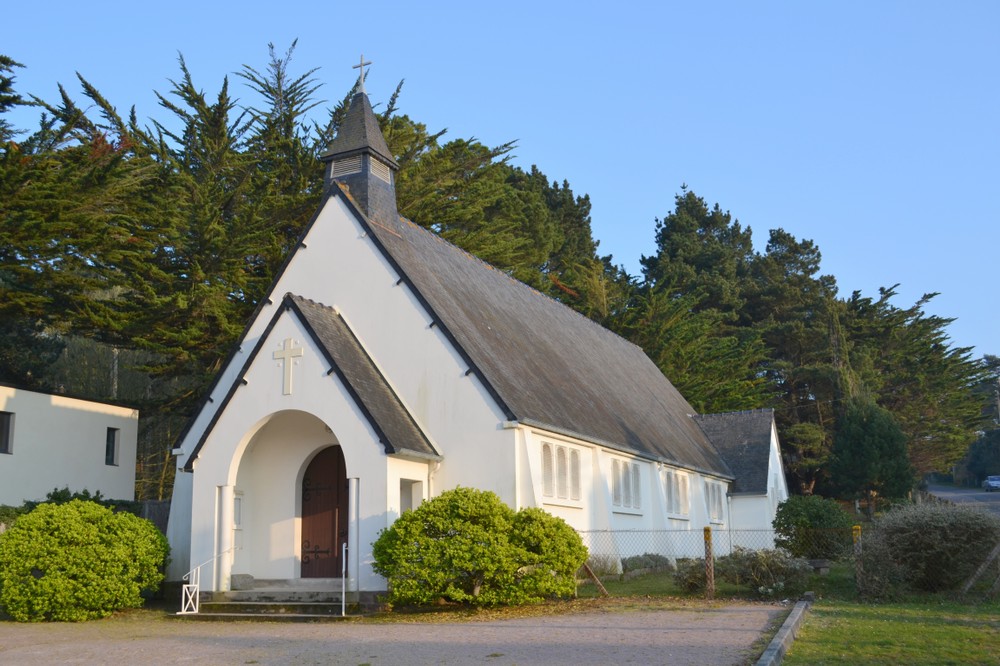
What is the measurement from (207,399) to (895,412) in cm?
4635

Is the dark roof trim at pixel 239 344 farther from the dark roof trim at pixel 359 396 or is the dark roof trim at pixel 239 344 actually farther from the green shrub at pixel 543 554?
the green shrub at pixel 543 554

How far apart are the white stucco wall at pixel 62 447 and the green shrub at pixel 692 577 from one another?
19.0 metres

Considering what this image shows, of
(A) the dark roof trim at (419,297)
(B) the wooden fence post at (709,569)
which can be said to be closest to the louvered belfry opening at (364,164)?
(A) the dark roof trim at (419,297)

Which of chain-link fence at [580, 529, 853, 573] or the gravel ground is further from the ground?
chain-link fence at [580, 529, 853, 573]

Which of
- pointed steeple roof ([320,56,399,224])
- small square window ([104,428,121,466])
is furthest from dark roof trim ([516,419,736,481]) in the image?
small square window ([104,428,121,466])

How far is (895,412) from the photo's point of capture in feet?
186

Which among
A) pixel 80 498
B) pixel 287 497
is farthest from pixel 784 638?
pixel 80 498

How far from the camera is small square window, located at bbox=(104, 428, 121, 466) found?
101 ft

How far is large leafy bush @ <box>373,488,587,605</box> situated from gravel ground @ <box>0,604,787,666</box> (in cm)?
105

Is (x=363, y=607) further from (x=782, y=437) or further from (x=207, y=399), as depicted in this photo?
(x=782, y=437)

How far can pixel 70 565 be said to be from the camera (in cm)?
1681

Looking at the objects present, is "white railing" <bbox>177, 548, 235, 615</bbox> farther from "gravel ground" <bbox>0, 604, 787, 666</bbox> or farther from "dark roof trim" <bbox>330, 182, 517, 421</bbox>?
"dark roof trim" <bbox>330, 182, 517, 421</bbox>

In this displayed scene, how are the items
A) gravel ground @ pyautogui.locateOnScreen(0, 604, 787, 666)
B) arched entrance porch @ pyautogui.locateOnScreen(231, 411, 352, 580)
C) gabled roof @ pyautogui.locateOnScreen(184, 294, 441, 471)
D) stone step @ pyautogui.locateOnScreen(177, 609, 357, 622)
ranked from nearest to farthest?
gravel ground @ pyautogui.locateOnScreen(0, 604, 787, 666), stone step @ pyautogui.locateOnScreen(177, 609, 357, 622), gabled roof @ pyautogui.locateOnScreen(184, 294, 441, 471), arched entrance porch @ pyautogui.locateOnScreen(231, 411, 352, 580)

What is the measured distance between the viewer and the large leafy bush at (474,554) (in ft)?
51.7
